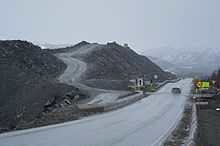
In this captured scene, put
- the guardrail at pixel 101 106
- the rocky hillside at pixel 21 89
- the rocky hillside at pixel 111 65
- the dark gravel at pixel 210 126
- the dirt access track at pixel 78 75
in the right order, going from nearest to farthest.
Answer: the dark gravel at pixel 210 126
the guardrail at pixel 101 106
the rocky hillside at pixel 21 89
the dirt access track at pixel 78 75
the rocky hillside at pixel 111 65

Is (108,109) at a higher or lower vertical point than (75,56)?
lower

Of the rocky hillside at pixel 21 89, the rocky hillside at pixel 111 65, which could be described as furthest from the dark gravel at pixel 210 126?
the rocky hillside at pixel 111 65

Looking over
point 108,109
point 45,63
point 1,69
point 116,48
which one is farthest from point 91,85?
point 116,48

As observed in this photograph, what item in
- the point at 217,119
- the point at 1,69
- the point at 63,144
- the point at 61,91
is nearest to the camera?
the point at 63,144

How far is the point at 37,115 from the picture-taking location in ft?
111

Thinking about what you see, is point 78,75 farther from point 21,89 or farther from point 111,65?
point 21,89

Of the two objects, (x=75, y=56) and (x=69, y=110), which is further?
(x=75, y=56)

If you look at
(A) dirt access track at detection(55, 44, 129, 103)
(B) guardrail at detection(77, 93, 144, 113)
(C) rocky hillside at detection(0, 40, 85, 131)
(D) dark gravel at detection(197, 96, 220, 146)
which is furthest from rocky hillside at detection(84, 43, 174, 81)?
Answer: (B) guardrail at detection(77, 93, 144, 113)

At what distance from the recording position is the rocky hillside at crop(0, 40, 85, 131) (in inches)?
1371

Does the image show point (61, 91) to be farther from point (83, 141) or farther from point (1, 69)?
point (83, 141)

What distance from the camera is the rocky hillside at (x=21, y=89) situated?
1371 inches

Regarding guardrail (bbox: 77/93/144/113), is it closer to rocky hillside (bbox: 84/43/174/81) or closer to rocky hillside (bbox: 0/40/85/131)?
rocky hillside (bbox: 0/40/85/131)

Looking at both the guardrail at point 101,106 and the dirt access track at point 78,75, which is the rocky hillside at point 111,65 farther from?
the guardrail at point 101,106

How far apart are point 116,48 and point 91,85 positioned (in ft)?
149
